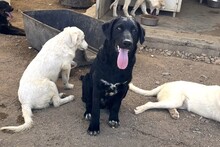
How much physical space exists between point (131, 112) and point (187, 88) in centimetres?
73

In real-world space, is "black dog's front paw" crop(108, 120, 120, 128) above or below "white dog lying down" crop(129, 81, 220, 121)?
below

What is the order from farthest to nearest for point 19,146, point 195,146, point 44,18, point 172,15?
1. point 172,15
2. point 44,18
3. point 195,146
4. point 19,146

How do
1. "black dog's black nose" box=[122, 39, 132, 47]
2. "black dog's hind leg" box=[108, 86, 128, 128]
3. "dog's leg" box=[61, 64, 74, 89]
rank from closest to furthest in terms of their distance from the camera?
"black dog's black nose" box=[122, 39, 132, 47] < "black dog's hind leg" box=[108, 86, 128, 128] < "dog's leg" box=[61, 64, 74, 89]

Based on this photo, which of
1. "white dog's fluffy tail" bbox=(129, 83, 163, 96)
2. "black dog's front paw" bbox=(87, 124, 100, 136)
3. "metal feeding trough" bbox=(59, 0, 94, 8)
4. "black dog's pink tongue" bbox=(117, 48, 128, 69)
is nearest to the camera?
"black dog's pink tongue" bbox=(117, 48, 128, 69)

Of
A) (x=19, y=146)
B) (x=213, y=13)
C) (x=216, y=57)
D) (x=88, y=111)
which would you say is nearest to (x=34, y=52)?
(x=88, y=111)

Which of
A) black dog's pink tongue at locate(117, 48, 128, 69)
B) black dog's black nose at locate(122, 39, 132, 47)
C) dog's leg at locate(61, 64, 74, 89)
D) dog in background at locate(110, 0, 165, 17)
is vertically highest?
black dog's black nose at locate(122, 39, 132, 47)

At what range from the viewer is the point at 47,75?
4.05m

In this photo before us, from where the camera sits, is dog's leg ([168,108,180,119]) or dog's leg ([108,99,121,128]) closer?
dog's leg ([108,99,121,128])

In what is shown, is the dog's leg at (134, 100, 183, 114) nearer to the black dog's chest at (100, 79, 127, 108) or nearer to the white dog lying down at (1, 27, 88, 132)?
the black dog's chest at (100, 79, 127, 108)

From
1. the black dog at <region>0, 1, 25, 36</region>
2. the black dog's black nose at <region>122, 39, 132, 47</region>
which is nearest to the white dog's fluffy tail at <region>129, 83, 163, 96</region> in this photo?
the black dog's black nose at <region>122, 39, 132, 47</region>

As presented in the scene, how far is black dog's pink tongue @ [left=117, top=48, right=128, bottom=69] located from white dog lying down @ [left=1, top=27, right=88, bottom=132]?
3.07 ft

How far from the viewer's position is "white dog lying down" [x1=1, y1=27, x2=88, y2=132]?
3.79 metres

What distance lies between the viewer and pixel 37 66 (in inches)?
158

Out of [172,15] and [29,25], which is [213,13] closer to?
[172,15]
